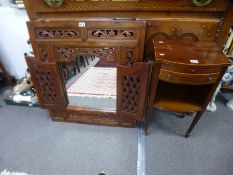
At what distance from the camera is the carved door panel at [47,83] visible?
118cm

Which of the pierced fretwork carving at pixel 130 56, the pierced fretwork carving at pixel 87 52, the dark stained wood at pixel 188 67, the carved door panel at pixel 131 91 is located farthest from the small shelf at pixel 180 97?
the pierced fretwork carving at pixel 87 52

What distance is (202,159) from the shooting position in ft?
4.03

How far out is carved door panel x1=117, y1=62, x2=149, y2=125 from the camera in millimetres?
1108

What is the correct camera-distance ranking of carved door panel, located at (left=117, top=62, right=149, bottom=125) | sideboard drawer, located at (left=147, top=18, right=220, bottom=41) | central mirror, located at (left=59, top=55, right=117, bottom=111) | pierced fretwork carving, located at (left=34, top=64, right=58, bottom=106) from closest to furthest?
sideboard drawer, located at (left=147, top=18, right=220, bottom=41) → carved door panel, located at (left=117, top=62, right=149, bottom=125) → pierced fretwork carving, located at (left=34, top=64, right=58, bottom=106) → central mirror, located at (left=59, top=55, right=117, bottom=111)

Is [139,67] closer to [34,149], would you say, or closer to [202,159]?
[202,159]

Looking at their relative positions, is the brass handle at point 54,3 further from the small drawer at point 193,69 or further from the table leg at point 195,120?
the table leg at point 195,120

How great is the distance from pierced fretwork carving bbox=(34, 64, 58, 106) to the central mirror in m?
0.12

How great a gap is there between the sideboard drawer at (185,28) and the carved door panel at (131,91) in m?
0.23

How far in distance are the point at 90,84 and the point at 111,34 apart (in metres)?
0.62

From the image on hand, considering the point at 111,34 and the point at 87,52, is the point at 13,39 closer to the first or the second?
the point at 87,52

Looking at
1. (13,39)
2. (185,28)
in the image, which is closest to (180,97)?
(185,28)

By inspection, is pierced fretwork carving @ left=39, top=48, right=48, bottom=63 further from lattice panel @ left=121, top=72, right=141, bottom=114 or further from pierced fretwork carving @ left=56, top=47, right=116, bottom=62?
lattice panel @ left=121, top=72, right=141, bottom=114

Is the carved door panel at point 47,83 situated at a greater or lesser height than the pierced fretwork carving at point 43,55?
lesser

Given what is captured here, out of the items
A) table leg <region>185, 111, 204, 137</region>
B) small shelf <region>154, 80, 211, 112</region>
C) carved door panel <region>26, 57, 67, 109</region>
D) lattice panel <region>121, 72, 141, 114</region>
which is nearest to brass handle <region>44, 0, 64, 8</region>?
carved door panel <region>26, 57, 67, 109</region>
